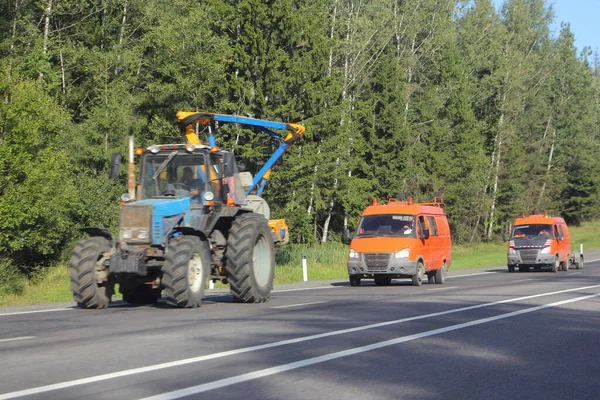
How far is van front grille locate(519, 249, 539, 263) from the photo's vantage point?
3753 cm

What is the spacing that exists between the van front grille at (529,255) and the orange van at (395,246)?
971cm

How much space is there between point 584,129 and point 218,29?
6198 centimetres

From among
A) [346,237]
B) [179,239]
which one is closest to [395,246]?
[346,237]

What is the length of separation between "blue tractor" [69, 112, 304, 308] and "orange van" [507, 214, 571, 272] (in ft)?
68.2

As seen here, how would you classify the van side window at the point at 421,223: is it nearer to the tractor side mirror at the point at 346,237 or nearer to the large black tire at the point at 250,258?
the tractor side mirror at the point at 346,237

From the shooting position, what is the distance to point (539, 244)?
3744 centimetres

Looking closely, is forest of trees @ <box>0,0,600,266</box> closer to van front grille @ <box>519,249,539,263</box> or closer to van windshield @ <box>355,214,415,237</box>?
van front grille @ <box>519,249,539,263</box>

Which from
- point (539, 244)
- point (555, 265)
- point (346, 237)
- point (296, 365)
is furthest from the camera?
point (555, 265)

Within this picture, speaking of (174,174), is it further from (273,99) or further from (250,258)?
(273,99)

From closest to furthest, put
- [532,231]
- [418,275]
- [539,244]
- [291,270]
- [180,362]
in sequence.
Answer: [180,362] → [418,275] → [291,270] → [539,244] → [532,231]

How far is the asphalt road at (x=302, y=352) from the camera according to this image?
777cm

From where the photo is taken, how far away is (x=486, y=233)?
246ft

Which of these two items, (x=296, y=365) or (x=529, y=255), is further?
(x=529, y=255)

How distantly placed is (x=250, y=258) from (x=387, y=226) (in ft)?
34.0
